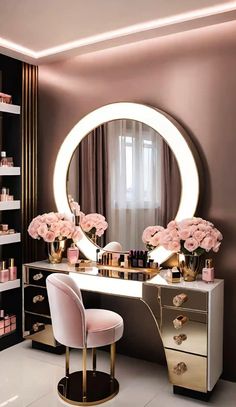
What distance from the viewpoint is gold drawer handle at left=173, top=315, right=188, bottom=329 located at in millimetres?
2462

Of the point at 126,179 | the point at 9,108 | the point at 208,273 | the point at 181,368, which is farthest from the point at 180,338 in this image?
the point at 9,108

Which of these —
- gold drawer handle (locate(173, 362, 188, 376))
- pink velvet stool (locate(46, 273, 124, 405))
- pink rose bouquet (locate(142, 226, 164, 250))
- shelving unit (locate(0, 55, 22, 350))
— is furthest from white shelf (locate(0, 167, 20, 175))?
gold drawer handle (locate(173, 362, 188, 376))

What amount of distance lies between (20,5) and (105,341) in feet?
6.64

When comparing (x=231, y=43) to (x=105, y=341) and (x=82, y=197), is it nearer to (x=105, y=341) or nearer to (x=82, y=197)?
(x=82, y=197)

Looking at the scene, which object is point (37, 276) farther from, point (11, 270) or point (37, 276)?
point (11, 270)

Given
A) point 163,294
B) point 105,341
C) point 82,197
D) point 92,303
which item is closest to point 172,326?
point 163,294

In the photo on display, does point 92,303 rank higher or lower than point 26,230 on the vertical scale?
lower

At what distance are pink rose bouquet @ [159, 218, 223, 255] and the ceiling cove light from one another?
4.14 feet

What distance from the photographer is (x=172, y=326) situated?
99.7 inches

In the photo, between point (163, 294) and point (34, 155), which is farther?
point (34, 155)

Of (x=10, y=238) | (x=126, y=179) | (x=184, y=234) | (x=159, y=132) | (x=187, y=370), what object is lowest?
(x=187, y=370)

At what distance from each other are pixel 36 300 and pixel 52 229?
0.57 metres

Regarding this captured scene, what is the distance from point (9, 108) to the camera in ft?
10.9

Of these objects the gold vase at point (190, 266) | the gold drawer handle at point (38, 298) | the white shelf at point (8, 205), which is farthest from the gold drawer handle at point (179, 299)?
the white shelf at point (8, 205)
